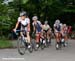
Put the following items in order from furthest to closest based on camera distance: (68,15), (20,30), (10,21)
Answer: (68,15), (10,21), (20,30)

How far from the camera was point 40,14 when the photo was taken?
3136 cm

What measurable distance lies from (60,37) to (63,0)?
43.6 ft

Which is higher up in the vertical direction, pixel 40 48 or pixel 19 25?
pixel 19 25

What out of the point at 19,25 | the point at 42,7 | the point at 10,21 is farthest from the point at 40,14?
the point at 19,25

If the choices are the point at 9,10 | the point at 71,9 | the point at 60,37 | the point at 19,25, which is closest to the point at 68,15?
the point at 71,9

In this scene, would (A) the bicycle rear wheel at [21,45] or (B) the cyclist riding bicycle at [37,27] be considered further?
(B) the cyclist riding bicycle at [37,27]

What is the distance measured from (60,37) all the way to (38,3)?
13194 millimetres

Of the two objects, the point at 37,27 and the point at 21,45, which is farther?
the point at 37,27

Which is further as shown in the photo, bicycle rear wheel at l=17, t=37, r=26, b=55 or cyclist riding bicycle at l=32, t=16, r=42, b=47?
cyclist riding bicycle at l=32, t=16, r=42, b=47

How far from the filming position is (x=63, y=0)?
31.1 meters

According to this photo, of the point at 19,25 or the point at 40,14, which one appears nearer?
the point at 19,25

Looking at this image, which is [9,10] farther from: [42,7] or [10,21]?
[42,7]

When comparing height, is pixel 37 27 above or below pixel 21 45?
above

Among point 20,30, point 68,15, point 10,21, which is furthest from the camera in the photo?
point 68,15
